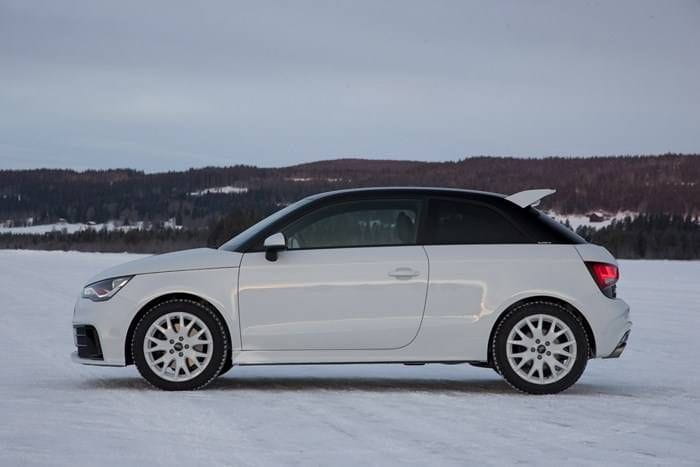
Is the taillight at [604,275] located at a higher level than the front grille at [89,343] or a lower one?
higher

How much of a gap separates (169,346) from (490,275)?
2509mm

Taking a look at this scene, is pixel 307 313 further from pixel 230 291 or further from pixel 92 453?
pixel 92 453

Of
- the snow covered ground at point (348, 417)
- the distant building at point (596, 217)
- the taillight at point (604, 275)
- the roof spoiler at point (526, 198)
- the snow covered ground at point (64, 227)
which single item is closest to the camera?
the snow covered ground at point (348, 417)

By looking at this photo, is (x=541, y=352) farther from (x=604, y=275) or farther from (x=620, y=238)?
(x=620, y=238)

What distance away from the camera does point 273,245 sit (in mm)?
9359

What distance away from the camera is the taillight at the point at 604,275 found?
31.7 feet

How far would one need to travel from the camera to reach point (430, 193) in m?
9.89

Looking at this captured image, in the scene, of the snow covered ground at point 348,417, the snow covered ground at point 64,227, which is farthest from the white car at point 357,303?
the snow covered ground at point 64,227

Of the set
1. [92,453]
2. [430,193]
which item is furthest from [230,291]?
[92,453]

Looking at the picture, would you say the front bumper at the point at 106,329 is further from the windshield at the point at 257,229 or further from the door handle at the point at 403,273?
the door handle at the point at 403,273

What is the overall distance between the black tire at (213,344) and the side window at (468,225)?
1.83 metres

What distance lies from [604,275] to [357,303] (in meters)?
1.95

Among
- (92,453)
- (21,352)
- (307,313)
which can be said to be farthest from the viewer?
(21,352)

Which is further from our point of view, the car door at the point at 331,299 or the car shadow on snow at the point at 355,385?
the car shadow on snow at the point at 355,385
